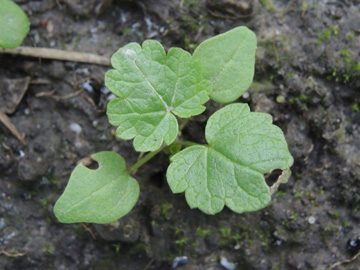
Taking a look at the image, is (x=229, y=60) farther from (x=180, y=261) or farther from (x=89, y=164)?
(x=180, y=261)

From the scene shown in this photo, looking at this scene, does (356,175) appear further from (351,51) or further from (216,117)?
(216,117)

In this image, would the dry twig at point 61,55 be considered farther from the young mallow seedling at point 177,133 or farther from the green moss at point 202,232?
the green moss at point 202,232

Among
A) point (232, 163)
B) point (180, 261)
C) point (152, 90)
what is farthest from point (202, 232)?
point (152, 90)

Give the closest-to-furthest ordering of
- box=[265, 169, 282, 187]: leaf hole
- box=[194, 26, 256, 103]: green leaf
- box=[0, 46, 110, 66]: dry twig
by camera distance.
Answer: box=[194, 26, 256, 103]: green leaf < box=[265, 169, 282, 187]: leaf hole < box=[0, 46, 110, 66]: dry twig

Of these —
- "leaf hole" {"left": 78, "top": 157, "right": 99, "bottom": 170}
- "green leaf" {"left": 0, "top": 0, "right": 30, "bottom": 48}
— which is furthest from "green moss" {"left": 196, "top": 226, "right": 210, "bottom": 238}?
"green leaf" {"left": 0, "top": 0, "right": 30, "bottom": 48}

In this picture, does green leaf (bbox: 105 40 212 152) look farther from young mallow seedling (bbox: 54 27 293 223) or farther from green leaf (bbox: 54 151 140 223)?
green leaf (bbox: 54 151 140 223)

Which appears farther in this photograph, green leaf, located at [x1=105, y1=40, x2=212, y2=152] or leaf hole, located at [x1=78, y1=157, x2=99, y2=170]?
leaf hole, located at [x1=78, y1=157, x2=99, y2=170]

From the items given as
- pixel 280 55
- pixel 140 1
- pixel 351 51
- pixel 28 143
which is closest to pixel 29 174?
pixel 28 143
